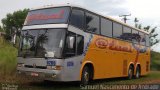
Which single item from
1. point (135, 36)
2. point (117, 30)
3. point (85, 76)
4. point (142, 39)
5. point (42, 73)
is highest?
point (117, 30)

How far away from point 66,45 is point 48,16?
181cm

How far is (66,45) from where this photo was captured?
15.3 meters

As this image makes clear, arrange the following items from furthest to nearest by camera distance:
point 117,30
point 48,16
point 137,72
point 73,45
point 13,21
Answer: point 13,21 < point 137,72 < point 117,30 < point 48,16 < point 73,45

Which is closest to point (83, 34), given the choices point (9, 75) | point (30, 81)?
point (30, 81)

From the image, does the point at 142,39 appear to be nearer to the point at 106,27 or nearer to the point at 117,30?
the point at 117,30

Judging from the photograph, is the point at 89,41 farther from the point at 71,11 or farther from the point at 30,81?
the point at 30,81

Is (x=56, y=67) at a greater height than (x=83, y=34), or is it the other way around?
(x=83, y=34)

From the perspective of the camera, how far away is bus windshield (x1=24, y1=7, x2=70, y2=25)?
15830 millimetres

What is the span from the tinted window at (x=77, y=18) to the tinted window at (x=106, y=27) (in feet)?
7.41

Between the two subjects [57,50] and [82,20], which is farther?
[82,20]

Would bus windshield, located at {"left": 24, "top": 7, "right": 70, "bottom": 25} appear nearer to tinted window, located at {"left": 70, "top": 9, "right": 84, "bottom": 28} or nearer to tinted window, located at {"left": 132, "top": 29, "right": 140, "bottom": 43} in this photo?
tinted window, located at {"left": 70, "top": 9, "right": 84, "bottom": 28}

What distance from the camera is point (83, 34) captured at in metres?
16.7

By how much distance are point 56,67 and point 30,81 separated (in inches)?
153

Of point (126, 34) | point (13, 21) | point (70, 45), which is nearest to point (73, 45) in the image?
point (70, 45)
